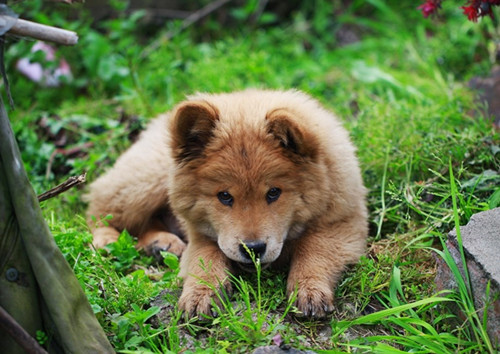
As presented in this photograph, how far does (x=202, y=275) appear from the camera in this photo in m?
3.45

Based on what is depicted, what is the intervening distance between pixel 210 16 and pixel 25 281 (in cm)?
715

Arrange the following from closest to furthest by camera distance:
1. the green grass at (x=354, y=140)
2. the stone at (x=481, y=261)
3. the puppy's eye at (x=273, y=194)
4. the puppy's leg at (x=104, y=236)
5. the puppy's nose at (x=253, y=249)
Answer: the stone at (x=481, y=261), the green grass at (x=354, y=140), the puppy's nose at (x=253, y=249), the puppy's eye at (x=273, y=194), the puppy's leg at (x=104, y=236)

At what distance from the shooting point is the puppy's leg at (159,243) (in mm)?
4371

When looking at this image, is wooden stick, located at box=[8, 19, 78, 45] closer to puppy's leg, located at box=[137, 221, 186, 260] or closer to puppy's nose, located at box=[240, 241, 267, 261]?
puppy's nose, located at box=[240, 241, 267, 261]

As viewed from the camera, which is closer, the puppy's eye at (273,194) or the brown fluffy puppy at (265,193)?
the brown fluffy puppy at (265,193)

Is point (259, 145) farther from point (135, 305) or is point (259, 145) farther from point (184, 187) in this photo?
point (135, 305)

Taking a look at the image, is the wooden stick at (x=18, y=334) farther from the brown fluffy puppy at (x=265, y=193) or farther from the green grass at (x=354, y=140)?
the brown fluffy puppy at (x=265, y=193)

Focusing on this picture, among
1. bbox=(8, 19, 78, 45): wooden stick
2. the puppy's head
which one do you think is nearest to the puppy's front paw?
the puppy's head

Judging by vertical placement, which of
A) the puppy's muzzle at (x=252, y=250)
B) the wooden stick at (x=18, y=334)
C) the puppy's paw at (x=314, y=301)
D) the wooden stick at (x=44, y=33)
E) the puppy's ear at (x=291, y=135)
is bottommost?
the puppy's paw at (x=314, y=301)

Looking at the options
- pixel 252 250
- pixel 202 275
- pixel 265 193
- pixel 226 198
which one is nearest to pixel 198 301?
pixel 202 275

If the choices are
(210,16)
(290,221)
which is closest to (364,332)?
(290,221)

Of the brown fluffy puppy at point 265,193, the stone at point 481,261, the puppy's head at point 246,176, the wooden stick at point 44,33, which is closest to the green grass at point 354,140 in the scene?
the stone at point 481,261

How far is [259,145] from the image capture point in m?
3.45

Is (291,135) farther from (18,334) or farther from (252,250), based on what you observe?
(18,334)
